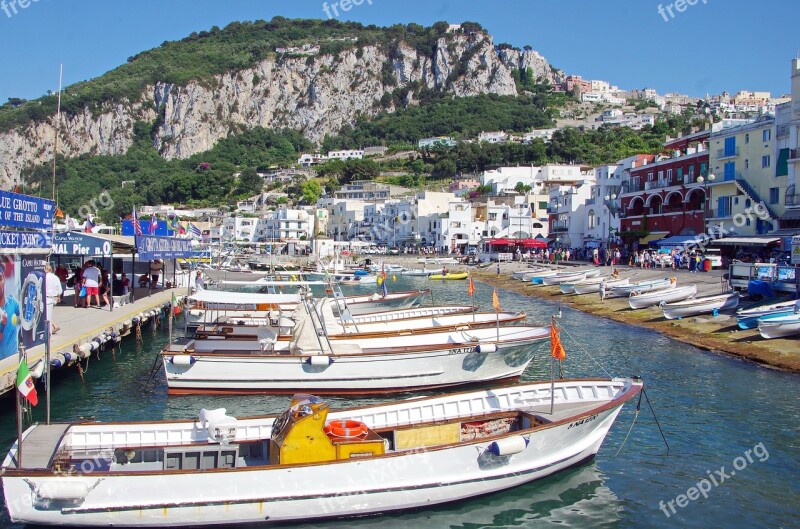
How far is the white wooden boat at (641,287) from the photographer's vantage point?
123ft

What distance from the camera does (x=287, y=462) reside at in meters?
10.5

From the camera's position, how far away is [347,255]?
3536 inches

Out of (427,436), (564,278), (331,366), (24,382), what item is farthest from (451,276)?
(24,382)

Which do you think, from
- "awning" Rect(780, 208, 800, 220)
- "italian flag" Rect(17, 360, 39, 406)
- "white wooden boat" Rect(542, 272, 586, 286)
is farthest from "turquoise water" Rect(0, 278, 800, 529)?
"awning" Rect(780, 208, 800, 220)

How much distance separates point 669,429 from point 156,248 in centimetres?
2384

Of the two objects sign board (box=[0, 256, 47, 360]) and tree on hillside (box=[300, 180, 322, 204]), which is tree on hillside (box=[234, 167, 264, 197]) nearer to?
tree on hillside (box=[300, 180, 322, 204])

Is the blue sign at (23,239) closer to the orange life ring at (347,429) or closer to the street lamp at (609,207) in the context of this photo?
the orange life ring at (347,429)

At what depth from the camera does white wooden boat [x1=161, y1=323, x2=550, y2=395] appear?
60.5 feet

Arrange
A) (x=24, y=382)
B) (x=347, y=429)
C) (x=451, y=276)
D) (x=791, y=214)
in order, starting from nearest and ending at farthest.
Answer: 1. (x=24, y=382)
2. (x=347, y=429)
3. (x=791, y=214)
4. (x=451, y=276)

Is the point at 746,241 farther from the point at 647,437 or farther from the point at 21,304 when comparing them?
the point at 21,304

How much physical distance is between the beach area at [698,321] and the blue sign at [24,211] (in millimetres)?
23842

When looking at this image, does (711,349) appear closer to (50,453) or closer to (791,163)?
(50,453)

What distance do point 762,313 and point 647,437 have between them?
568 inches

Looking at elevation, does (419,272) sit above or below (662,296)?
below
